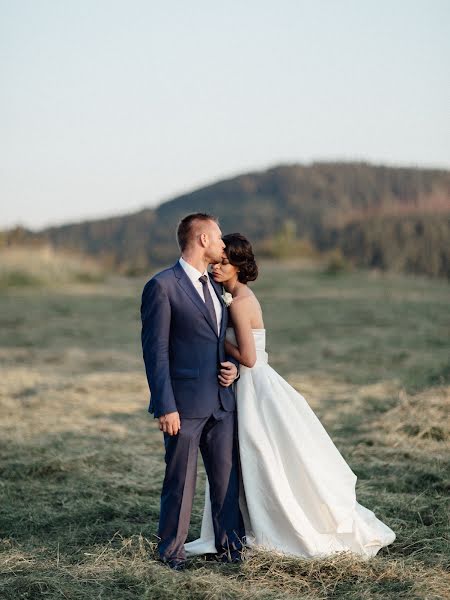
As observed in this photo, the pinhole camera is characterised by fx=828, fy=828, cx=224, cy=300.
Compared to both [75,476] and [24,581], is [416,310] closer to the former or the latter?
[75,476]

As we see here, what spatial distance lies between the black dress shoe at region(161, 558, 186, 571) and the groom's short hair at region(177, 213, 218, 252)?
1506mm

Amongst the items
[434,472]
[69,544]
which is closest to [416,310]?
[434,472]

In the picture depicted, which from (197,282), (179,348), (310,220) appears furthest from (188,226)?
(310,220)

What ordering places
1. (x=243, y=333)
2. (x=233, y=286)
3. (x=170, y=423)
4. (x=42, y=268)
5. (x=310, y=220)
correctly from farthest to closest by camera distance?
1. (x=310, y=220)
2. (x=42, y=268)
3. (x=233, y=286)
4. (x=243, y=333)
5. (x=170, y=423)

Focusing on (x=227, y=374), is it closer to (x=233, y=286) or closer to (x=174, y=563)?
(x=233, y=286)

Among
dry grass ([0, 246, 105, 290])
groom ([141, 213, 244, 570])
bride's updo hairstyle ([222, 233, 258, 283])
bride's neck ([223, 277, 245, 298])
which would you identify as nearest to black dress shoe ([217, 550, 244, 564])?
groom ([141, 213, 244, 570])

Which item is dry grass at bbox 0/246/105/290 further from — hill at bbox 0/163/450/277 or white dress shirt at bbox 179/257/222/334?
white dress shirt at bbox 179/257/222/334

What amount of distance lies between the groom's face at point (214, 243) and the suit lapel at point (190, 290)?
0.15 meters

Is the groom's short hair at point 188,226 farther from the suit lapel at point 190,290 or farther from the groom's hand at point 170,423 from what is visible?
the groom's hand at point 170,423

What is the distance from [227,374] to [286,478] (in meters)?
0.61

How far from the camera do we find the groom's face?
3957 mm

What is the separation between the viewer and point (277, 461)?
4.07 meters

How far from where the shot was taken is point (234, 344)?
4.13m

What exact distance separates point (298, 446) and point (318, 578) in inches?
24.3
